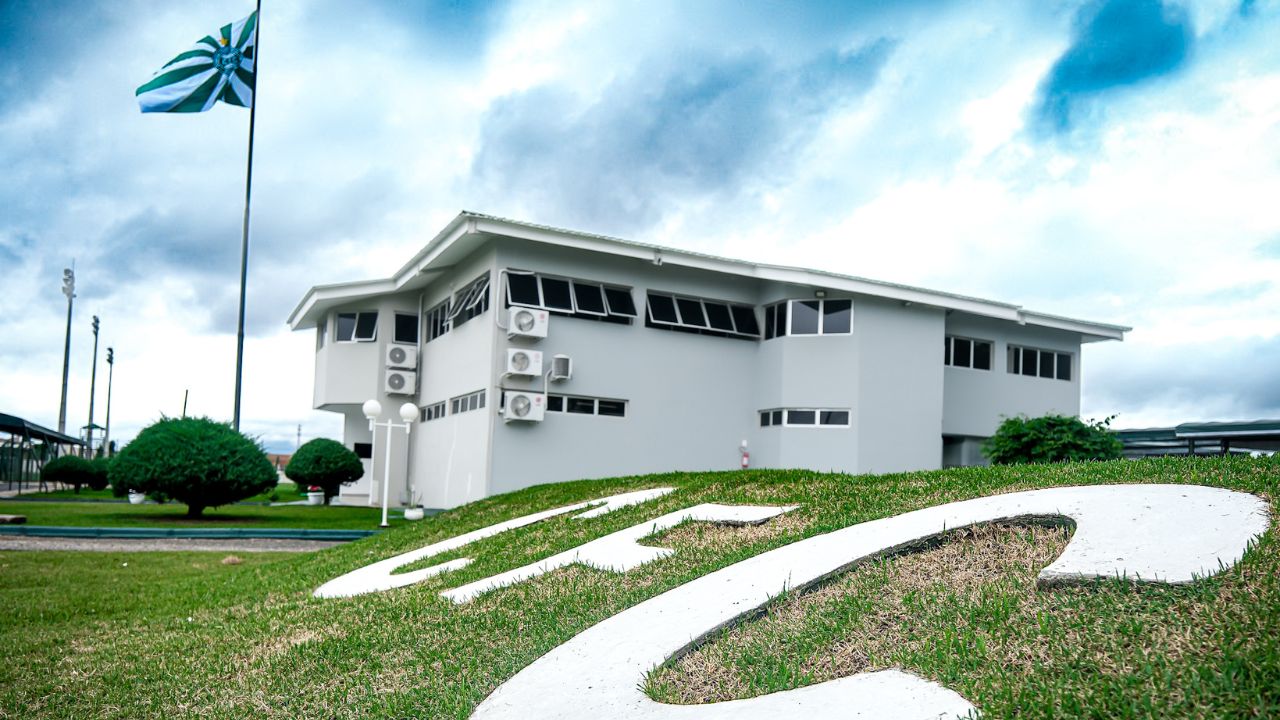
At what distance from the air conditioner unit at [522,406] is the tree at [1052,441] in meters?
9.88

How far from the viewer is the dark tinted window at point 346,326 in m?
26.5

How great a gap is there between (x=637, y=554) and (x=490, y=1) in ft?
27.0

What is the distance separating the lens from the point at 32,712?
17.1ft

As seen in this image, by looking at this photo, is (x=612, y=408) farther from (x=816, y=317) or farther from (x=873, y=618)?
(x=873, y=618)

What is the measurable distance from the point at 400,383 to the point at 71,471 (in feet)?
67.8

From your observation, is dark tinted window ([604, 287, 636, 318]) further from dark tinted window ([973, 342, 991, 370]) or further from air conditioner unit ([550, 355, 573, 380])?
dark tinted window ([973, 342, 991, 370])

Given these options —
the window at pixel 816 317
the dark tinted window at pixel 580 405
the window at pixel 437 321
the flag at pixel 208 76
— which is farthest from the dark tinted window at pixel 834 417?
the flag at pixel 208 76

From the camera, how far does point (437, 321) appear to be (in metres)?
24.6

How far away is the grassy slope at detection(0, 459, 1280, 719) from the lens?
3.54 metres

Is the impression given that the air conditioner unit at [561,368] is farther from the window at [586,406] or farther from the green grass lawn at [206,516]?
the green grass lawn at [206,516]

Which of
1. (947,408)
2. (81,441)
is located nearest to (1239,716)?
(947,408)

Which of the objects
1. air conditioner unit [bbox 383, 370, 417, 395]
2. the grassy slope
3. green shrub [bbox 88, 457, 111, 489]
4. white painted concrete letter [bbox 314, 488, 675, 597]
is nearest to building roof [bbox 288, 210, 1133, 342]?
air conditioner unit [bbox 383, 370, 417, 395]

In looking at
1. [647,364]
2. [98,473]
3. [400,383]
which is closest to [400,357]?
[400,383]

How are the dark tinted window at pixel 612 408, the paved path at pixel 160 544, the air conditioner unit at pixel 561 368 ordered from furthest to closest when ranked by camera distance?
the dark tinted window at pixel 612 408 < the air conditioner unit at pixel 561 368 < the paved path at pixel 160 544
